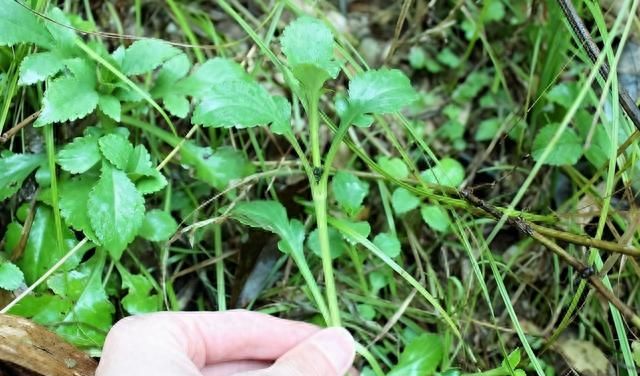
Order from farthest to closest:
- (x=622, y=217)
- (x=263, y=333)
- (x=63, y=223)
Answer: (x=622, y=217)
(x=63, y=223)
(x=263, y=333)

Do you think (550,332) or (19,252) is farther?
(550,332)

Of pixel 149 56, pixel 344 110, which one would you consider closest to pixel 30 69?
pixel 149 56

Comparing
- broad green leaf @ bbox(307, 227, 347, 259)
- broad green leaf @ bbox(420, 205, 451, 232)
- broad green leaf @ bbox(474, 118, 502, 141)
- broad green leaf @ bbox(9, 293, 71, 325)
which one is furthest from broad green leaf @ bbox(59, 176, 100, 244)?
broad green leaf @ bbox(474, 118, 502, 141)

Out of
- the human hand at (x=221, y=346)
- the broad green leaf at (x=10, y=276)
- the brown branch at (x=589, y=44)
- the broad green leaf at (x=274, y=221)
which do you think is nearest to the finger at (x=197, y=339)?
the human hand at (x=221, y=346)

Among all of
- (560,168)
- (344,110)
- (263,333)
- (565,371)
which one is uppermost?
(344,110)

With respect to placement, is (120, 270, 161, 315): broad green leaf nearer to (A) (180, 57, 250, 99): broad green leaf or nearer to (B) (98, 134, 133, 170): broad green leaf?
(B) (98, 134, 133, 170): broad green leaf

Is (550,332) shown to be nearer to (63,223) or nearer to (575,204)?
(575,204)

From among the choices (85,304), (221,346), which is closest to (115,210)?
(85,304)

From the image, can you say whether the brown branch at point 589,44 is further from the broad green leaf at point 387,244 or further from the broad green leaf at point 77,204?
the broad green leaf at point 77,204
